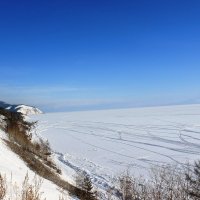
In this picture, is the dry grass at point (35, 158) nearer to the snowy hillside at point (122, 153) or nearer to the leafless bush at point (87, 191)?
the leafless bush at point (87, 191)

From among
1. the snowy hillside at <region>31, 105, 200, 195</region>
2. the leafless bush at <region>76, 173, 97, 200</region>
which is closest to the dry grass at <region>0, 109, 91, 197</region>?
the leafless bush at <region>76, 173, 97, 200</region>

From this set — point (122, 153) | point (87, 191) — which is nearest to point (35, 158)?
point (87, 191)

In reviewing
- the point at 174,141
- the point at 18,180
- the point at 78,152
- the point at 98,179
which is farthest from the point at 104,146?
the point at 18,180

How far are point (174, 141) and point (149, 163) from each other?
10.3m

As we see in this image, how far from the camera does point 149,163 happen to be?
21.8m

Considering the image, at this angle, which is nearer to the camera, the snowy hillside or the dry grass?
the dry grass

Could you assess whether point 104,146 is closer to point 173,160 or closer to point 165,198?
point 173,160

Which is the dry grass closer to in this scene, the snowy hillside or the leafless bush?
the leafless bush

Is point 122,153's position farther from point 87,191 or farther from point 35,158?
point 87,191

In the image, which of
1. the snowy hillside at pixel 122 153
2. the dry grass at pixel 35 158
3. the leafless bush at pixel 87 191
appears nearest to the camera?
the leafless bush at pixel 87 191

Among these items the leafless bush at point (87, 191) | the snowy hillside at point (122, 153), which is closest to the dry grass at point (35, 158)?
the leafless bush at point (87, 191)

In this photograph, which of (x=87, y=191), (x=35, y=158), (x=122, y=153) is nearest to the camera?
(x=87, y=191)

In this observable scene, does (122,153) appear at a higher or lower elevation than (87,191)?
lower

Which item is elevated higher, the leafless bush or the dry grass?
the dry grass
